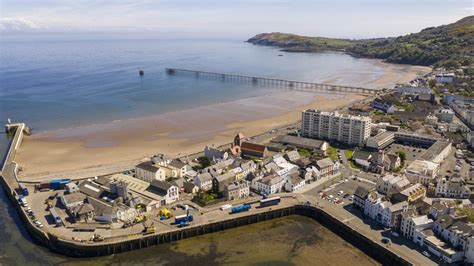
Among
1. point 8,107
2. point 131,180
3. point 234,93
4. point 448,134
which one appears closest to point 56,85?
point 8,107

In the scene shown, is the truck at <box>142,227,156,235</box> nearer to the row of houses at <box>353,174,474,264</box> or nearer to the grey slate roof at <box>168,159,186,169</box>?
the grey slate roof at <box>168,159,186,169</box>

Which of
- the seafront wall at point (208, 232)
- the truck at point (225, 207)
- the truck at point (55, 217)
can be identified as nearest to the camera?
the seafront wall at point (208, 232)

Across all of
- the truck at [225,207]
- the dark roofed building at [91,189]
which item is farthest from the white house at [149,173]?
the truck at [225,207]

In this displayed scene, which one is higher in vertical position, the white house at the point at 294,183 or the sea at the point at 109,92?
the sea at the point at 109,92

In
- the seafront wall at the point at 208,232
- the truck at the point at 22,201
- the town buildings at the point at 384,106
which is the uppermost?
the town buildings at the point at 384,106

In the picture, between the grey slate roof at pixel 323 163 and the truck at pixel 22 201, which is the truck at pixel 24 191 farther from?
the grey slate roof at pixel 323 163

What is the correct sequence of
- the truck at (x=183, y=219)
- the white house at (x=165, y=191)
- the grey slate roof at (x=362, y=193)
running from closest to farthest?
the truck at (x=183, y=219)
the grey slate roof at (x=362, y=193)
the white house at (x=165, y=191)

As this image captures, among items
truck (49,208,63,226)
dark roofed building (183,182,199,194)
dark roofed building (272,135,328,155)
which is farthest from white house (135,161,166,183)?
dark roofed building (272,135,328,155)
